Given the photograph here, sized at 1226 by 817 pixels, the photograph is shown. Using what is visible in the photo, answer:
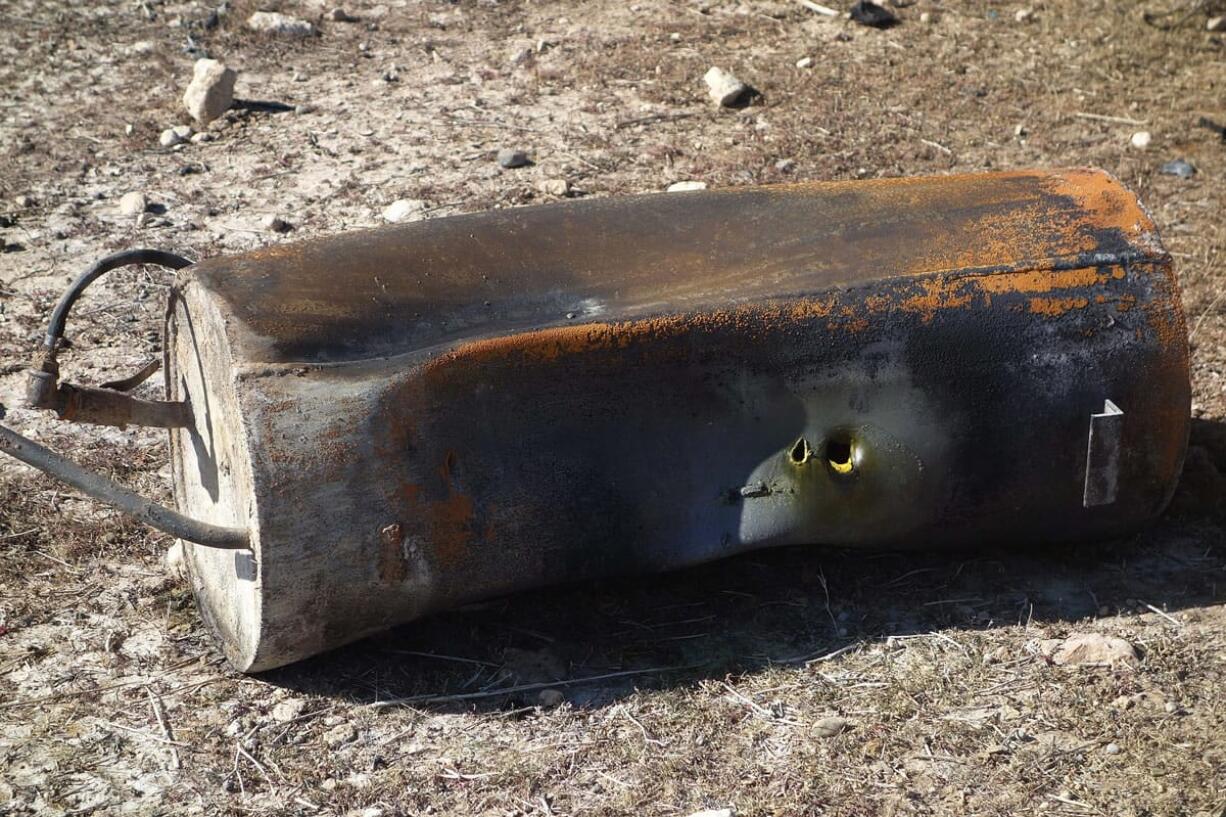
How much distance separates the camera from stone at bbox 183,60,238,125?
21.0 ft

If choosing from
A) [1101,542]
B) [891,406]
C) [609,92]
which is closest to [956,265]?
[891,406]

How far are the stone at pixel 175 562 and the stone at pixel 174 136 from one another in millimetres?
2982

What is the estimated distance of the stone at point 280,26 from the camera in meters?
7.21

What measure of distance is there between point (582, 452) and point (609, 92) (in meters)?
3.85

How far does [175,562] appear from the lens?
12.6 ft

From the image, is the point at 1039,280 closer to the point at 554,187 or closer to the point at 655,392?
the point at 655,392

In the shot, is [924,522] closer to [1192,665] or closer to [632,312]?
[1192,665]

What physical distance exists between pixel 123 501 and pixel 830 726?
1716mm

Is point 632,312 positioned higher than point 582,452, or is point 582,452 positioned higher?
point 632,312

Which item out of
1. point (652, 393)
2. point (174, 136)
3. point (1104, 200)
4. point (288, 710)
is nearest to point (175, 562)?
point (288, 710)

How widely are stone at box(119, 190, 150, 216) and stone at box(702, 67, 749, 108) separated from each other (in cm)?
268

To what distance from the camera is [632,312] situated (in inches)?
125

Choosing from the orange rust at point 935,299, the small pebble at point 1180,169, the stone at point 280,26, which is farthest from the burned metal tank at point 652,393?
the stone at point 280,26

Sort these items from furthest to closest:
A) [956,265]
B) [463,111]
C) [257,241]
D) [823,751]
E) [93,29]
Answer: [93,29], [463,111], [257,241], [956,265], [823,751]
